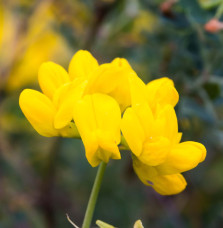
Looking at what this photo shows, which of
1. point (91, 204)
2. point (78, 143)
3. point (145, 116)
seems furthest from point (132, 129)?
point (78, 143)

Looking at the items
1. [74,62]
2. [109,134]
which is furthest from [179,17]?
[109,134]

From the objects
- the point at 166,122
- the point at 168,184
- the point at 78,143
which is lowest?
the point at 78,143

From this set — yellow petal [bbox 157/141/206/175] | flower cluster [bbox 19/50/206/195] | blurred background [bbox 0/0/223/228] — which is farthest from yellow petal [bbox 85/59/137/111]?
blurred background [bbox 0/0/223/228]

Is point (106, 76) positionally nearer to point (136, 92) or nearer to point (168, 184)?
point (136, 92)

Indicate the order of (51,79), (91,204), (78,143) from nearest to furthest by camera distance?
1. (91,204)
2. (51,79)
3. (78,143)

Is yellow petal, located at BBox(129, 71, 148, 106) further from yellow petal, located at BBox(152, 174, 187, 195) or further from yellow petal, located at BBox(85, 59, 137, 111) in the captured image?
yellow petal, located at BBox(152, 174, 187, 195)

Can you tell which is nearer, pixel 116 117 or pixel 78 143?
pixel 116 117

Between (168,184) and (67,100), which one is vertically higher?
(67,100)

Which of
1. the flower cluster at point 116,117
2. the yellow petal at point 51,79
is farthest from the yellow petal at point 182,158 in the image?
the yellow petal at point 51,79
